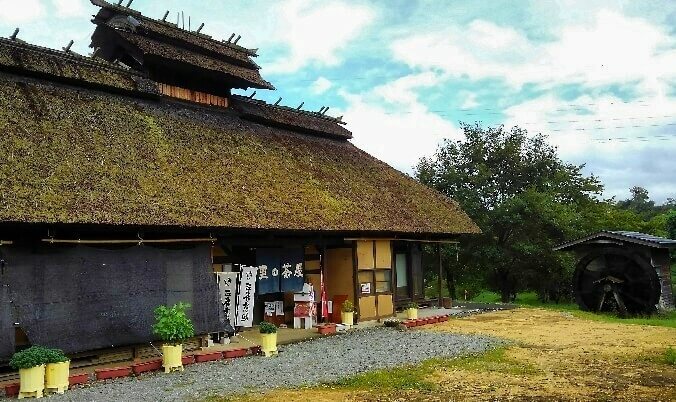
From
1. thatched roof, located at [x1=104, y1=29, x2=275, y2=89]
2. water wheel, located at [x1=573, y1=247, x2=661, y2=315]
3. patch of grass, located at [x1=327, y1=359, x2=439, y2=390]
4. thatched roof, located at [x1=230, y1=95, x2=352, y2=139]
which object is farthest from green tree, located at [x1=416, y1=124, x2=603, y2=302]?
patch of grass, located at [x1=327, y1=359, x2=439, y2=390]

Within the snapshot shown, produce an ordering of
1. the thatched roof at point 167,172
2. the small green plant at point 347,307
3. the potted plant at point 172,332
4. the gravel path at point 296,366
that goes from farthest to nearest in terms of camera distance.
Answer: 1. the small green plant at point 347,307
2. the thatched roof at point 167,172
3. the potted plant at point 172,332
4. the gravel path at point 296,366

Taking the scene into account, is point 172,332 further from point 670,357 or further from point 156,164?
point 670,357

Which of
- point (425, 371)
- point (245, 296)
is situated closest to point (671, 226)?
point (245, 296)

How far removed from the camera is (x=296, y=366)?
9.79 meters

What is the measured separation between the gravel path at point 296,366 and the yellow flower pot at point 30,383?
12.4 inches

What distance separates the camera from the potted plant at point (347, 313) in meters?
14.8

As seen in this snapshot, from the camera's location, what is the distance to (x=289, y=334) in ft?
44.5

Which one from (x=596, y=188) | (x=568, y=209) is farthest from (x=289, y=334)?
(x=596, y=188)

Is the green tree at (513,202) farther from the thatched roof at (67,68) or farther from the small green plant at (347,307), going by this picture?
the thatched roof at (67,68)

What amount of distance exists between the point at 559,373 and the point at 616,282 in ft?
40.6

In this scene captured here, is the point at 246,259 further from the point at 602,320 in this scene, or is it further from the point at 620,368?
the point at 602,320

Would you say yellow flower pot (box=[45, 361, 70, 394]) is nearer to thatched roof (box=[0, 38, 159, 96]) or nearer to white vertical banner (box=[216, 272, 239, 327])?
white vertical banner (box=[216, 272, 239, 327])

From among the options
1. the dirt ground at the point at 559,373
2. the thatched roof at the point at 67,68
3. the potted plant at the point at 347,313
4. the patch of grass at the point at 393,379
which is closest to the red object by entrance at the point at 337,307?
the potted plant at the point at 347,313

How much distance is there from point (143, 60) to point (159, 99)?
1.31 metres
